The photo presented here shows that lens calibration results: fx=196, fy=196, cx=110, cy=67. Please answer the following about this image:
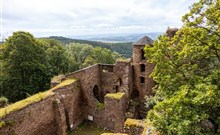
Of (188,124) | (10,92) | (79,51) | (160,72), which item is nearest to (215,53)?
(160,72)

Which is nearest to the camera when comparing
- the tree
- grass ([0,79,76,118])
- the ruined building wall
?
the tree

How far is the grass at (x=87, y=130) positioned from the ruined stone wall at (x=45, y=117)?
0.61 metres

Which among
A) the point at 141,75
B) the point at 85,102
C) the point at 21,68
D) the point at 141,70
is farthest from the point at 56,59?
the point at 141,75

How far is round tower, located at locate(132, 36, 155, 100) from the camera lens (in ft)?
65.7

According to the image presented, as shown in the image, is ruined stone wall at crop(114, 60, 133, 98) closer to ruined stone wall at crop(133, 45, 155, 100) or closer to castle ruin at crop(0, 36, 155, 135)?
castle ruin at crop(0, 36, 155, 135)

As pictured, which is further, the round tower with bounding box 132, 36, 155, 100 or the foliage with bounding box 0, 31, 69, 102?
the foliage with bounding box 0, 31, 69, 102

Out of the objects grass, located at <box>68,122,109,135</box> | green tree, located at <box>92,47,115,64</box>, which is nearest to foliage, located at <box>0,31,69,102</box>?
grass, located at <box>68,122,109,135</box>

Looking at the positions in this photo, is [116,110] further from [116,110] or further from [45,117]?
[45,117]

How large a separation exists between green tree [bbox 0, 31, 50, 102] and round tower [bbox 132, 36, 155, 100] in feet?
42.2

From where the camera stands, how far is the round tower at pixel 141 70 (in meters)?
20.0

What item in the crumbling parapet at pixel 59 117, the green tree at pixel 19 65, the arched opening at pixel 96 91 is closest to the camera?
the crumbling parapet at pixel 59 117

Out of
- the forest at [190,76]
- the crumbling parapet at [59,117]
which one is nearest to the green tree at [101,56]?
the crumbling parapet at [59,117]

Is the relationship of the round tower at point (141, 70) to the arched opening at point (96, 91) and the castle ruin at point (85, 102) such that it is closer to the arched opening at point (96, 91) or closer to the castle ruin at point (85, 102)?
the castle ruin at point (85, 102)

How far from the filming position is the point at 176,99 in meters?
7.20
